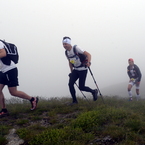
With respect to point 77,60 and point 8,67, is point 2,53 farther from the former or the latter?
point 77,60

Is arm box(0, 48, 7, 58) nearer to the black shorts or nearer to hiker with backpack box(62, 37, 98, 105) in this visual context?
the black shorts

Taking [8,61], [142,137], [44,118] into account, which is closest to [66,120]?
[44,118]

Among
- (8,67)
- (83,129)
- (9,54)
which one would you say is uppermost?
(9,54)

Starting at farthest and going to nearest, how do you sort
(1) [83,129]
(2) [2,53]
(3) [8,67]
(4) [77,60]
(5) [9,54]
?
1. (4) [77,60]
2. (3) [8,67]
3. (5) [9,54]
4. (2) [2,53]
5. (1) [83,129]

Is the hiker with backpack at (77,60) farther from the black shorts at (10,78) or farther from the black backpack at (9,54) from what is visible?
the black shorts at (10,78)

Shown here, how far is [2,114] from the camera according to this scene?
22.5 ft

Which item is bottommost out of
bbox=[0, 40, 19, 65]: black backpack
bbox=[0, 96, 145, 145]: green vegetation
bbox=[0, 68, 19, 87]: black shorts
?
bbox=[0, 96, 145, 145]: green vegetation

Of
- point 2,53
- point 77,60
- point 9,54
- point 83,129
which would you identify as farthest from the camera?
point 77,60

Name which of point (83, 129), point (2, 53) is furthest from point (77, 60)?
point (83, 129)

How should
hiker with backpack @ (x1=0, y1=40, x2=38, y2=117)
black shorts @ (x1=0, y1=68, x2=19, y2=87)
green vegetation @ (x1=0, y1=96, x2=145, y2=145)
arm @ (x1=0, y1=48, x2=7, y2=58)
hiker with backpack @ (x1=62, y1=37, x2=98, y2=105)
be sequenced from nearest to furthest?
green vegetation @ (x1=0, y1=96, x2=145, y2=145)
arm @ (x1=0, y1=48, x2=7, y2=58)
hiker with backpack @ (x1=0, y1=40, x2=38, y2=117)
black shorts @ (x1=0, y1=68, x2=19, y2=87)
hiker with backpack @ (x1=62, y1=37, x2=98, y2=105)

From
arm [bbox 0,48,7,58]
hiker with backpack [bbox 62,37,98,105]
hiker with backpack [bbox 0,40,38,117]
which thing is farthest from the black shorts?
hiker with backpack [bbox 62,37,98,105]

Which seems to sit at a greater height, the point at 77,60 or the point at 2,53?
the point at 2,53

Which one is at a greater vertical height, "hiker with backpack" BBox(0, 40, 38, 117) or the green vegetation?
"hiker with backpack" BBox(0, 40, 38, 117)

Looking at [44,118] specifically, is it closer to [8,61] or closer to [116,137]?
[8,61]
